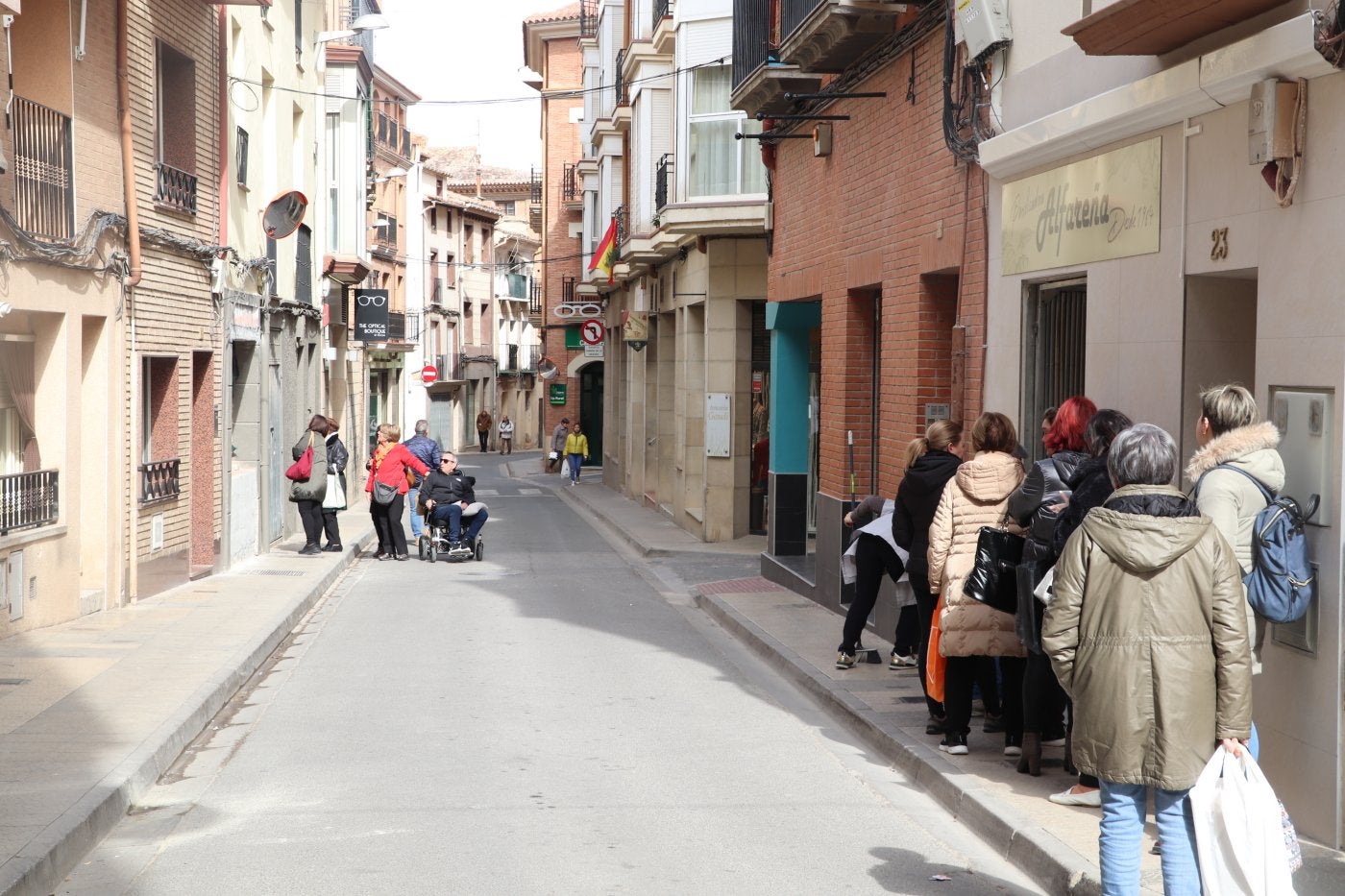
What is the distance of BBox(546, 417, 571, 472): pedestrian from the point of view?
47.8 m

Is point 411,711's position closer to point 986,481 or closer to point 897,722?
point 897,722

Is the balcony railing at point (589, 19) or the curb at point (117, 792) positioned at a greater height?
the balcony railing at point (589, 19)

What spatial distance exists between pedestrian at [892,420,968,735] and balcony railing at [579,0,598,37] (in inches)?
1293

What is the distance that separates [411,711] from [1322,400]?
579 centimetres

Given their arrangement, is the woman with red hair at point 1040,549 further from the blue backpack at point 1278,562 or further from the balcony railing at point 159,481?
the balcony railing at point 159,481

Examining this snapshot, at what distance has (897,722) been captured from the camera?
8.95 metres

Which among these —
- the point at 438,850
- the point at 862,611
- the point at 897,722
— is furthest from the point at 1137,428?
the point at 862,611

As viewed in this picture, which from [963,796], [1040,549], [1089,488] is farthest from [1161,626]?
[963,796]

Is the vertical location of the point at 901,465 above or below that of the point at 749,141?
below

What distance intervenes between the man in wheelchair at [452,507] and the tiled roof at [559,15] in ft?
120

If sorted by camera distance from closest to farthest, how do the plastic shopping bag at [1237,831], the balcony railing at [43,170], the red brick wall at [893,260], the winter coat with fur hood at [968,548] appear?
the plastic shopping bag at [1237,831] < the winter coat with fur hood at [968,548] < the red brick wall at [893,260] < the balcony railing at [43,170]

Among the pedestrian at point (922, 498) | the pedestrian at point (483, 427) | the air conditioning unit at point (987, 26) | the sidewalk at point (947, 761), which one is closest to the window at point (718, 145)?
the sidewalk at point (947, 761)

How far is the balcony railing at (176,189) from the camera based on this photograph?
1509 centimetres

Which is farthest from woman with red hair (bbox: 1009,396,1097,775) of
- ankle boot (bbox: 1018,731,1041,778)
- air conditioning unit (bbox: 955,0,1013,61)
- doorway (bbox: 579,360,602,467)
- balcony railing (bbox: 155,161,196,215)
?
doorway (bbox: 579,360,602,467)
